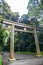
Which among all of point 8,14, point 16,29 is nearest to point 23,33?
point 16,29

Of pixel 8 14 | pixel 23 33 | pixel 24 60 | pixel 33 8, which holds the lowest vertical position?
pixel 24 60

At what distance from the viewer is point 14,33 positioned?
3.29m

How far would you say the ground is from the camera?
116 inches

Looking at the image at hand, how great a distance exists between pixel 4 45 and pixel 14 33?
36 cm

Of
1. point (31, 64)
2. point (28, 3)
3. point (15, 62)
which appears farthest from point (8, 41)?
point (28, 3)

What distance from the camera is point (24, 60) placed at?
3146 millimetres

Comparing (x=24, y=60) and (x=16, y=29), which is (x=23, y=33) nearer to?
(x=16, y=29)

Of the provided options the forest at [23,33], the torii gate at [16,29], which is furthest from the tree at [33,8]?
the torii gate at [16,29]

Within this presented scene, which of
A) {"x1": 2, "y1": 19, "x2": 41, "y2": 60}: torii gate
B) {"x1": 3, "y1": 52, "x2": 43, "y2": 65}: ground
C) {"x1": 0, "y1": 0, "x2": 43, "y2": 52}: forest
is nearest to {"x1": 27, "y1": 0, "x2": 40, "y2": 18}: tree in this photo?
{"x1": 0, "y1": 0, "x2": 43, "y2": 52}: forest

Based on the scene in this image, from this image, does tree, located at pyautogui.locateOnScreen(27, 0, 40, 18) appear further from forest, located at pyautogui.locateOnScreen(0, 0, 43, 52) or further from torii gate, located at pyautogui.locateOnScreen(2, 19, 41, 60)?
torii gate, located at pyautogui.locateOnScreen(2, 19, 41, 60)

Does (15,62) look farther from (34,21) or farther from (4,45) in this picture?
(34,21)

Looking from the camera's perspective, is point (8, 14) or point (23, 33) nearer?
point (8, 14)

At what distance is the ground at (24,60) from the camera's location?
2936mm

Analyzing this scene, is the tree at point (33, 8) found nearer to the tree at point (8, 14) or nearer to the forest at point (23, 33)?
the forest at point (23, 33)
